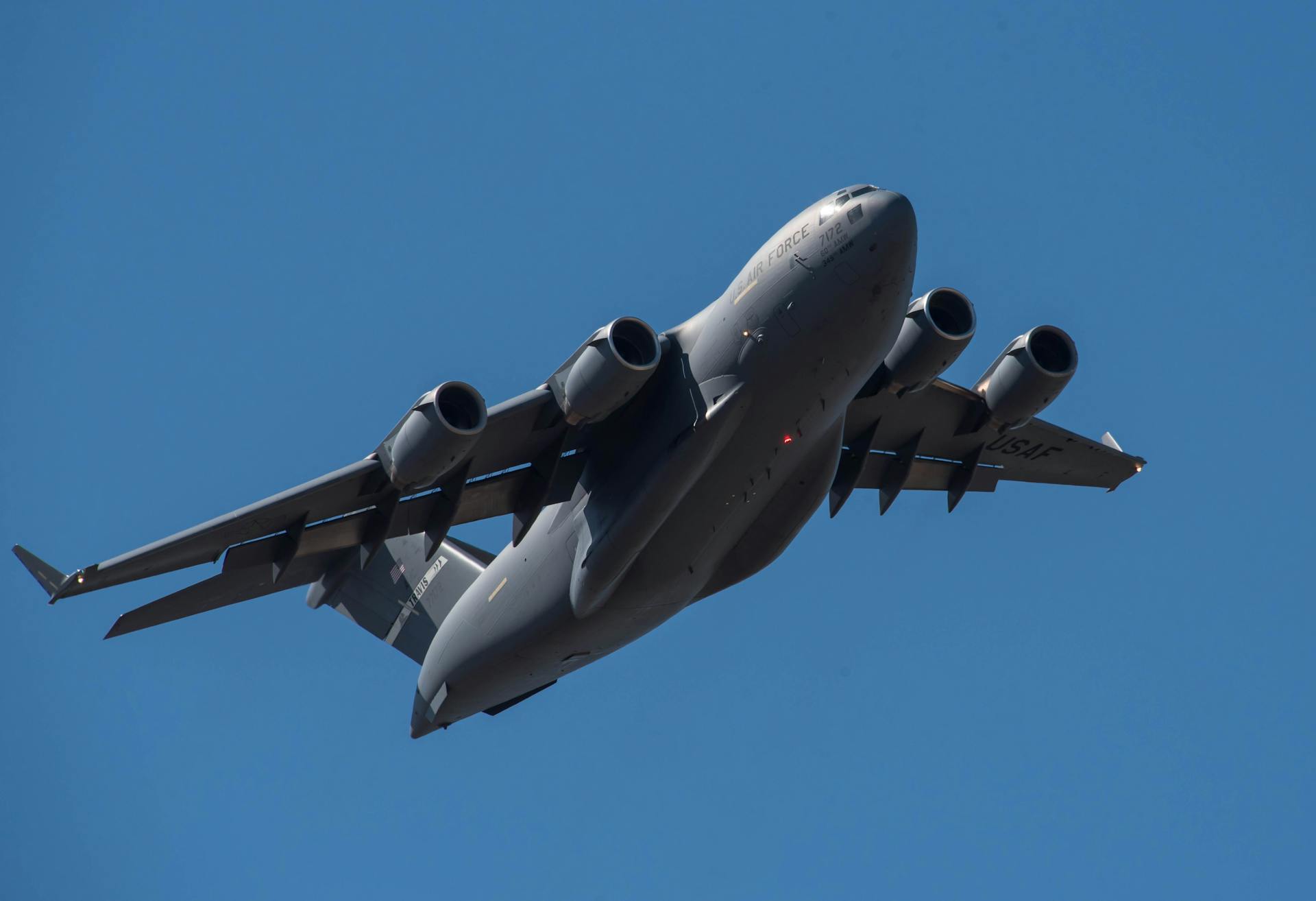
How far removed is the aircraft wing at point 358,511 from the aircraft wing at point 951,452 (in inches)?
135

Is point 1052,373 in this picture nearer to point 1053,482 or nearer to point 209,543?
point 1053,482

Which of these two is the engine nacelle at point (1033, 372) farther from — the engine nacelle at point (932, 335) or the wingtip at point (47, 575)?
the wingtip at point (47, 575)

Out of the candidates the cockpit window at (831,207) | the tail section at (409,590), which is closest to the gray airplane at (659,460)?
the cockpit window at (831,207)

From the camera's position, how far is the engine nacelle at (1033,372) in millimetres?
16906

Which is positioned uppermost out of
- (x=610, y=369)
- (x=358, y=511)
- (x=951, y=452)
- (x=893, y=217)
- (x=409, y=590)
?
(x=893, y=217)

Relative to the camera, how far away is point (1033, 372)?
665 inches

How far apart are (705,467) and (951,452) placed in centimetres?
453

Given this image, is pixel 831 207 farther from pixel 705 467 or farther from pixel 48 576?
pixel 48 576

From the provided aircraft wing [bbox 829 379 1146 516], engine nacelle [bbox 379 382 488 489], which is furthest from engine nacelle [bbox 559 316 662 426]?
aircraft wing [bbox 829 379 1146 516]

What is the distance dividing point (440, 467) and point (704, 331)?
2.82m

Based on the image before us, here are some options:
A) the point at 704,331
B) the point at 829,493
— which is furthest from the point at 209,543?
the point at 829,493

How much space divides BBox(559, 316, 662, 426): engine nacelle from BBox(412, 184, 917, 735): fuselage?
22.1 inches

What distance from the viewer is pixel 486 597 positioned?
17594 mm

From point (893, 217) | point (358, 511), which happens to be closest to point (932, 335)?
point (893, 217)
